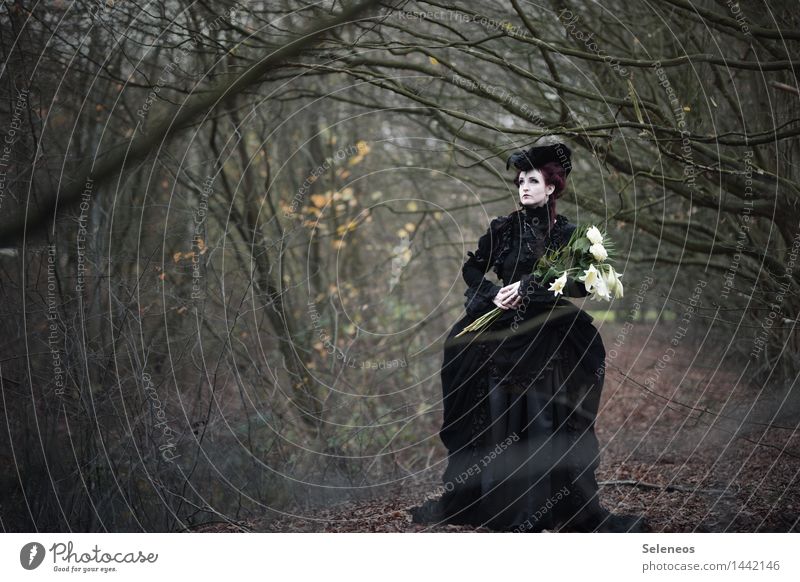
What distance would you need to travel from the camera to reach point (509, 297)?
468cm

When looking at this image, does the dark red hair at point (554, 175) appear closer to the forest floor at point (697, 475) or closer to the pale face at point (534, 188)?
the pale face at point (534, 188)

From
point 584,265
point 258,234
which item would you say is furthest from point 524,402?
point 258,234

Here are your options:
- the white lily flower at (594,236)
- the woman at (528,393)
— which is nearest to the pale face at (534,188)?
the woman at (528,393)

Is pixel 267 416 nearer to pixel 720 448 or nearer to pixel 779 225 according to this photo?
pixel 720 448

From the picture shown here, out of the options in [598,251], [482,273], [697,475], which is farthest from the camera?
[697,475]

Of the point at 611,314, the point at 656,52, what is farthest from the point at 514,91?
the point at 611,314

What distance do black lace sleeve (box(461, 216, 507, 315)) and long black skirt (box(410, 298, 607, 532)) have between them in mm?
144

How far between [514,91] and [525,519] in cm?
375

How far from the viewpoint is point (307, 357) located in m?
7.78

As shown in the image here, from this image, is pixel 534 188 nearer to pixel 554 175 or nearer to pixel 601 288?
pixel 554 175

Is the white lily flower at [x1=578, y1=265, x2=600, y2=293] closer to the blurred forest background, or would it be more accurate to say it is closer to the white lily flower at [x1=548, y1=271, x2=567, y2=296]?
the white lily flower at [x1=548, y1=271, x2=567, y2=296]

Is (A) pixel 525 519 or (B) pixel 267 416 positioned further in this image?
(B) pixel 267 416

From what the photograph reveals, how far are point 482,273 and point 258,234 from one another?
111 inches

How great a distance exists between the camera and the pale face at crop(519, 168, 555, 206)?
15.4ft
